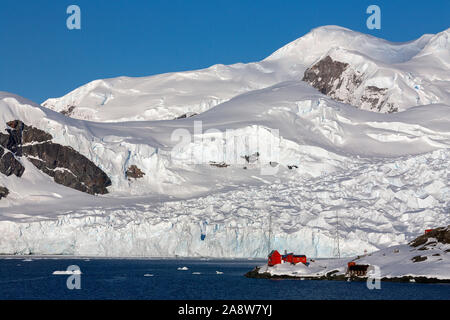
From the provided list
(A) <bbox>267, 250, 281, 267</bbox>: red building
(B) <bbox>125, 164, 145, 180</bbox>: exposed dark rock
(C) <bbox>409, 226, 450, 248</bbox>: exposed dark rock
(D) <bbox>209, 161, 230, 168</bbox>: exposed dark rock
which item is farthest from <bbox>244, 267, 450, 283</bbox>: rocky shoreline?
(D) <bbox>209, 161, 230, 168</bbox>: exposed dark rock

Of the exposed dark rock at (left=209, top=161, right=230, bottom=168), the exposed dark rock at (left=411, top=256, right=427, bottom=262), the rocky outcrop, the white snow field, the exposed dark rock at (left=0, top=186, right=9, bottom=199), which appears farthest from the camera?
the exposed dark rock at (left=209, top=161, right=230, bottom=168)

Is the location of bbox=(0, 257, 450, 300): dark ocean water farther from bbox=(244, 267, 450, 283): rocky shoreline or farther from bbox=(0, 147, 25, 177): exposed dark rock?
bbox=(0, 147, 25, 177): exposed dark rock

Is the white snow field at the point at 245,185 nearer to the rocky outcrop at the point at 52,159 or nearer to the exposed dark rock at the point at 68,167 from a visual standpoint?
the rocky outcrop at the point at 52,159

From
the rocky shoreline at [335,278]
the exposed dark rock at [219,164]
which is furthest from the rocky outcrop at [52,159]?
the rocky shoreline at [335,278]

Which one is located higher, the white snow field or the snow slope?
the white snow field

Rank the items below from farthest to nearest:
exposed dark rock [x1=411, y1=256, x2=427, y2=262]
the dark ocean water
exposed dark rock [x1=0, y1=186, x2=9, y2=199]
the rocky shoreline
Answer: exposed dark rock [x1=0, y1=186, x2=9, y2=199] → exposed dark rock [x1=411, y1=256, x2=427, y2=262] → the rocky shoreline → the dark ocean water

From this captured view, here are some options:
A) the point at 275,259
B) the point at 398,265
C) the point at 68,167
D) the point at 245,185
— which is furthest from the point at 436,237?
the point at 68,167

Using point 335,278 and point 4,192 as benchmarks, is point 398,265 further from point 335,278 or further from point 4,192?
point 4,192
